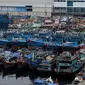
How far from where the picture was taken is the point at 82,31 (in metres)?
25.8

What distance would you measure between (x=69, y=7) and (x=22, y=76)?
1391 cm

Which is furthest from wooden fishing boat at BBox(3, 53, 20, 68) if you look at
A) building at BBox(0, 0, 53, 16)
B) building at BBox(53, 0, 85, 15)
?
building at BBox(53, 0, 85, 15)

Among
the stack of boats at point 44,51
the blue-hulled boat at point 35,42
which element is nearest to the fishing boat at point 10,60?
the stack of boats at point 44,51

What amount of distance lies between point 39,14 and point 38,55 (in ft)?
40.8

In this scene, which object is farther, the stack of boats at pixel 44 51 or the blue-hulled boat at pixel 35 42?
the blue-hulled boat at pixel 35 42

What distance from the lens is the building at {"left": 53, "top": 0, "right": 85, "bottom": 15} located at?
103 ft

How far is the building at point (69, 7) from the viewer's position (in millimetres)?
31406

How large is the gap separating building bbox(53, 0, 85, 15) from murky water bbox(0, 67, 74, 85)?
12.7 m

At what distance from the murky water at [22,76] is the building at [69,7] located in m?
12.7

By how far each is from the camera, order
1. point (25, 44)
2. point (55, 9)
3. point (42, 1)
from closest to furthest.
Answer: point (25, 44)
point (55, 9)
point (42, 1)

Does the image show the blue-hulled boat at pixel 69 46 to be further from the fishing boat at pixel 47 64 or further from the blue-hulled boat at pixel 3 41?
the blue-hulled boat at pixel 3 41

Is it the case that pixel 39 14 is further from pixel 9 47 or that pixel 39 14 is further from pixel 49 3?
pixel 9 47

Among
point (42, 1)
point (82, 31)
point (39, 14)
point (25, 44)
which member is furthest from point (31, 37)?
point (42, 1)

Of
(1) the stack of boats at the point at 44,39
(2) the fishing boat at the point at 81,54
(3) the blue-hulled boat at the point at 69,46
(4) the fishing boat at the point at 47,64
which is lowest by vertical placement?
(4) the fishing boat at the point at 47,64
